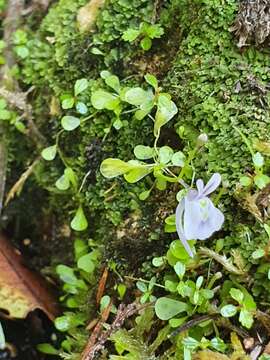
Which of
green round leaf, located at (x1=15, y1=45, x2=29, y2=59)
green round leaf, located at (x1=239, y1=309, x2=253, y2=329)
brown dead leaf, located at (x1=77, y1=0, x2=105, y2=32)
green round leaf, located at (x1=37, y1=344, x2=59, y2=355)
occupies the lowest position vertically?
green round leaf, located at (x1=37, y1=344, x2=59, y2=355)

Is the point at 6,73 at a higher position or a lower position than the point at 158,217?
higher

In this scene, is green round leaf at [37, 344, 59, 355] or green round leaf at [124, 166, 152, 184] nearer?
green round leaf at [124, 166, 152, 184]

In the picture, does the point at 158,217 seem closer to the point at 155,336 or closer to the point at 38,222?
the point at 155,336

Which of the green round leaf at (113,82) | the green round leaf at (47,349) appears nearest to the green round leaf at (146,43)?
the green round leaf at (113,82)

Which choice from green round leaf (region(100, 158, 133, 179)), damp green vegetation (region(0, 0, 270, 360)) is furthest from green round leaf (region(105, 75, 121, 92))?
green round leaf (region(100, 158, 133, 179))

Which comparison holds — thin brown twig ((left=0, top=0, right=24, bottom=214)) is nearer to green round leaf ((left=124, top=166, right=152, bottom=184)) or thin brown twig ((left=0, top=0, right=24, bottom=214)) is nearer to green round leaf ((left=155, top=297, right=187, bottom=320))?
green round leaf ((left=124, top=166, right=152, bottom=184))

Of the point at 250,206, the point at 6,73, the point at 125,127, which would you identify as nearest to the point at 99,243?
the point at 125,127
